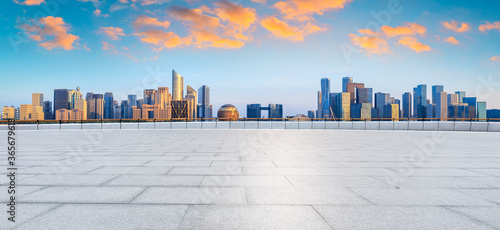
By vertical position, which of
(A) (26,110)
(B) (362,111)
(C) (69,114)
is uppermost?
(B) (362,111)

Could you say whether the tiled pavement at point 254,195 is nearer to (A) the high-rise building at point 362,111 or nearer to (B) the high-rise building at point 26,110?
(B) the high-rise building at point 26,110

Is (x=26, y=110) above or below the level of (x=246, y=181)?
above

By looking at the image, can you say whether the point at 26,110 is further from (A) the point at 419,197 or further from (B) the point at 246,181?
(A) the point at 419,197

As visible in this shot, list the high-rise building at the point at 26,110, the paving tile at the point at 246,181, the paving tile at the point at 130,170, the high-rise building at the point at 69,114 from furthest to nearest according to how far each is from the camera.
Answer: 1. the high-rise building at the point at 69,114
2. the high-rise building at the point at 26,110
3. the paving tile at the point at 130,170
4. the paving tile at the point at 246,181

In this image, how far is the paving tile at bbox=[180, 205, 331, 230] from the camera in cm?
332

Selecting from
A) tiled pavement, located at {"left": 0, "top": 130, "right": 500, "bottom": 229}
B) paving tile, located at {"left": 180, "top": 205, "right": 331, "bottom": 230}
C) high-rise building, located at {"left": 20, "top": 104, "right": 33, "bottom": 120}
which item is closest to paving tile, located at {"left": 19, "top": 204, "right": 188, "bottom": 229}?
tiled pavement, located at {"left": 0, "top": 130, "right": 500, "bottom": 229}

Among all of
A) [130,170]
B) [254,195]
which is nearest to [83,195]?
[130,170]

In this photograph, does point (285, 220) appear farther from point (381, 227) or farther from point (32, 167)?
point (32, 167)

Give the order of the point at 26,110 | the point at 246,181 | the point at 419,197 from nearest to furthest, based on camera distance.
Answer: the point at 419,197, the point at 246,181, the point at 26,110

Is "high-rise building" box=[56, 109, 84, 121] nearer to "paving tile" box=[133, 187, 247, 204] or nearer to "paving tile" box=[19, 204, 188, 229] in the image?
"paving tile" box=[133, 187, 247, 204]

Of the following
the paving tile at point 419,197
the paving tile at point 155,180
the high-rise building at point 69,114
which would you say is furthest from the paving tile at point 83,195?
the high-rise building at point 69,114

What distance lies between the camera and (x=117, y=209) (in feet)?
12.9

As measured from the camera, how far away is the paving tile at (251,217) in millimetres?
3322

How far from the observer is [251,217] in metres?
3.62
